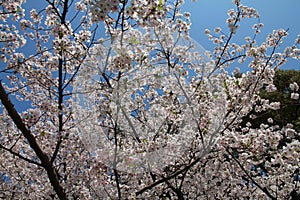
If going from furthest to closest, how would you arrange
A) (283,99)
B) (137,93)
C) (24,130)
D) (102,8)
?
(283,99)
(137,93)
(24,130)
(102,8)

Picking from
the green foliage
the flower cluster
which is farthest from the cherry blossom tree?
the green foliage

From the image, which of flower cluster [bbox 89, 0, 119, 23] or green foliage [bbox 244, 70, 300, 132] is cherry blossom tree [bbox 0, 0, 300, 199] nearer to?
flower cluster [bbox 89, 0, 119, 23]

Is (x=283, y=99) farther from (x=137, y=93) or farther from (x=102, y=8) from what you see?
(x=102, y=8)

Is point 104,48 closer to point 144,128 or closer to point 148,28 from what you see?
point 148,28

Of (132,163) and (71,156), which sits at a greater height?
(71,156)

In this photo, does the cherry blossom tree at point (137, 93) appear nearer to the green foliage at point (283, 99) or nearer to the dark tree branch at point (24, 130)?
the dark tree branch at point (24, 130)

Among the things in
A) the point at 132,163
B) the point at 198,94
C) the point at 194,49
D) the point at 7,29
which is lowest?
the point at 132,163

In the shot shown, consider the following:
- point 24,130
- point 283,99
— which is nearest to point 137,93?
point 24,130

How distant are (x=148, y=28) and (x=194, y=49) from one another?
61 centimetres

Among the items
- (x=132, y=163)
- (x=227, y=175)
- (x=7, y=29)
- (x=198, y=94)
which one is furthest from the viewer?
(x=227, y=175)

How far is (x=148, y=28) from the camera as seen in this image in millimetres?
3518

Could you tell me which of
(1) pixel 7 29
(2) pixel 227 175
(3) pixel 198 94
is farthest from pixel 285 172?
(1) pixel 7 29

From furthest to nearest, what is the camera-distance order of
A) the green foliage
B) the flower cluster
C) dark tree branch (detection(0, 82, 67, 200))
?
the green foliage → dark tree branch (detection(0, 82, 67, 200)) → the flower cluster

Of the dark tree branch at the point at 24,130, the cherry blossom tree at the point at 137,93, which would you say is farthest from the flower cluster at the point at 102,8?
the dark tree branch at the point at 24,130
